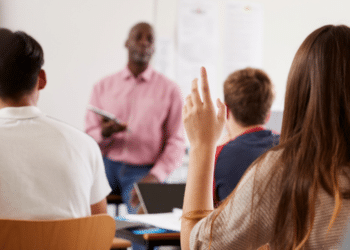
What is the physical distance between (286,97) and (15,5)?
3651 millimetres

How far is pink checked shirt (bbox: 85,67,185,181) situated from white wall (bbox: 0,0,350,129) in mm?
876

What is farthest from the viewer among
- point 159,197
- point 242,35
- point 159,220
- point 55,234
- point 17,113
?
point 242,35

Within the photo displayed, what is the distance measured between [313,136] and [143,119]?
2.38m

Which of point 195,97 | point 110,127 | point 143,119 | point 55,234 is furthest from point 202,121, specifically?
point 143,119

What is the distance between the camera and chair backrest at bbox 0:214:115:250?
48.4 inches

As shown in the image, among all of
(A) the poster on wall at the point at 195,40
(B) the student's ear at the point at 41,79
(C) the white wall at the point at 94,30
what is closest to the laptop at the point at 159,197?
(B) the student's ear at the point at 41,79

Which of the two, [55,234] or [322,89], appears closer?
[322,89]

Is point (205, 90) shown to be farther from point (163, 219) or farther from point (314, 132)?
point (163, 219)

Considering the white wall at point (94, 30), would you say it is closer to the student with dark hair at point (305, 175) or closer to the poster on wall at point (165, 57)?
the poster on wall at point (165, 57)

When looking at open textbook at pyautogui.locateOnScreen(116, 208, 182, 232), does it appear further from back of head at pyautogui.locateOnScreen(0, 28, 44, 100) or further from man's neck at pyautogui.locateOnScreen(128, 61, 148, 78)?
man's neck at pyautogui.locateOnScreen(128, 61, 148, 78)

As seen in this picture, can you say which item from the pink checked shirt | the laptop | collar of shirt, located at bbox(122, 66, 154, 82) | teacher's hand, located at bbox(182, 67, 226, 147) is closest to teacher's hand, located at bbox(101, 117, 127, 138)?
the pink checked shirt

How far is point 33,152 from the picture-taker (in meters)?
1.37

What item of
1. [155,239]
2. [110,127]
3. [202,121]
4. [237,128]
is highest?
[202,121]

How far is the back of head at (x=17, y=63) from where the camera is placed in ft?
4.79
